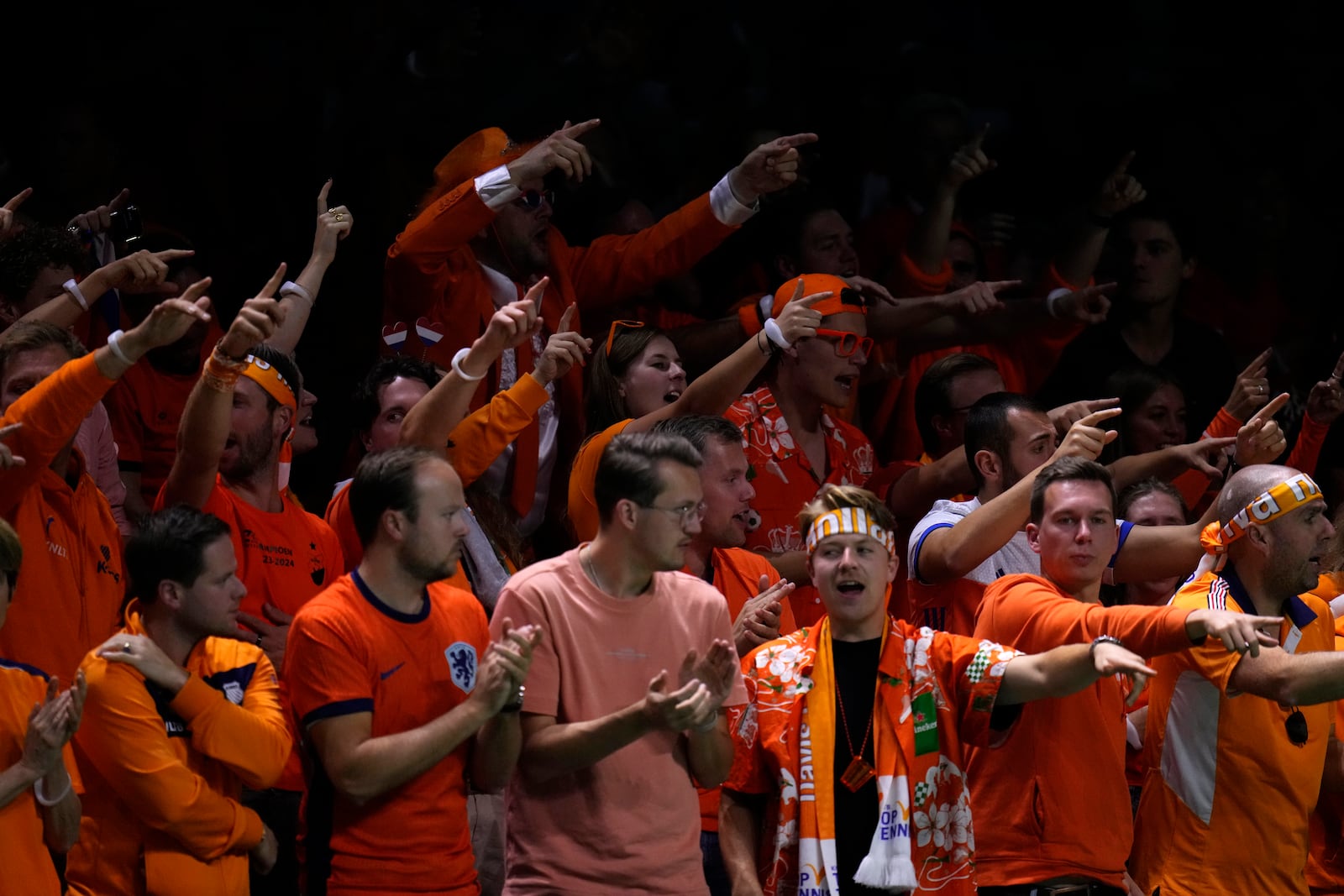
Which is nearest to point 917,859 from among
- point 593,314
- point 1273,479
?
point 1273,479

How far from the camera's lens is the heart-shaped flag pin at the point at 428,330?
6160 mm

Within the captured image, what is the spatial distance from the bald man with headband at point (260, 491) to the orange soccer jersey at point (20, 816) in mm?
568

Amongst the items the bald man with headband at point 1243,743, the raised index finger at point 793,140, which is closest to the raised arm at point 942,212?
the raised index finger at point 793,140

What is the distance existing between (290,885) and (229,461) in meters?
1.25

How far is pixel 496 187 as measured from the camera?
5.89 metres

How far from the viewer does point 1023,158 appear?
28.3 ft

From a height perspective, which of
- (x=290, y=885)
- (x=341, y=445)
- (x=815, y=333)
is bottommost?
(x=290, y=885)

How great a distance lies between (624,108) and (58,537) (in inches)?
148

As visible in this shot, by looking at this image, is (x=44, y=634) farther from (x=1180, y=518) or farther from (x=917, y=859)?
(x=1180, y=518)

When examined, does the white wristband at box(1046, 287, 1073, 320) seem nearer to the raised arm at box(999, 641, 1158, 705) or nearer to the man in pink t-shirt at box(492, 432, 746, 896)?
the raised arm at box(999, 641, 1158, 705)

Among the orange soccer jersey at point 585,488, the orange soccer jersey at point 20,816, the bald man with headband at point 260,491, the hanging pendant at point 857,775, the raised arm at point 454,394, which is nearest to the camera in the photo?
the orange soccer jersey at point 20,816

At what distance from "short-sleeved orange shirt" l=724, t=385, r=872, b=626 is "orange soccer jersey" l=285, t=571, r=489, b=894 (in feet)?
6.05

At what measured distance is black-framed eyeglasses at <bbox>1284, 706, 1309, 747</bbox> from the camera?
489cm

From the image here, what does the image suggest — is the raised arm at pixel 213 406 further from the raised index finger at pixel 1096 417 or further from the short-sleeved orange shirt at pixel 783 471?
the raised index finger at pixel 1096 417
